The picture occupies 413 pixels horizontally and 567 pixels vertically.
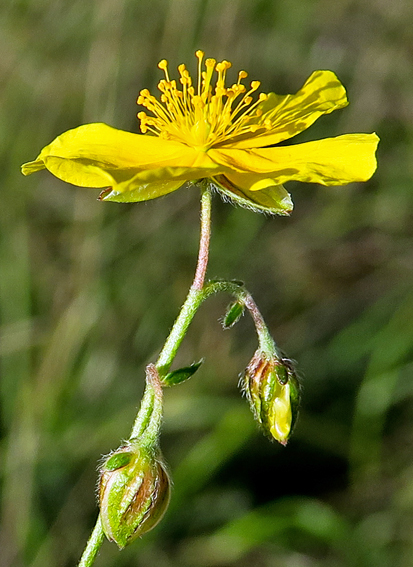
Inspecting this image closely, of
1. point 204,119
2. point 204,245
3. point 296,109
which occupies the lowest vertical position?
point 204,245

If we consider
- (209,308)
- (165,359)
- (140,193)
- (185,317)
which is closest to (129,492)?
(165,359)

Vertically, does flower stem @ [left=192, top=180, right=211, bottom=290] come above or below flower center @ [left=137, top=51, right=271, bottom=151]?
below

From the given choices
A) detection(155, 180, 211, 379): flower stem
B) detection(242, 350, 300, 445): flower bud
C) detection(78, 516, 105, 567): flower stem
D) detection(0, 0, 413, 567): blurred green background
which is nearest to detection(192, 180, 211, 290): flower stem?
detection(155, 180, 211, 379): flower stem

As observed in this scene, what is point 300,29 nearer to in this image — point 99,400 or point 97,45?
point 97,45

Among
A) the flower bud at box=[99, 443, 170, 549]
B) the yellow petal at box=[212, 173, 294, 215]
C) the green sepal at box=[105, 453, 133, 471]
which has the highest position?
the yellow petal at box=[212, 173, 294, 215]

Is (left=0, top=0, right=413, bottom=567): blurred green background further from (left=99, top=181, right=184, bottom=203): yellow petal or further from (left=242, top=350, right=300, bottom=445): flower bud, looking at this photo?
(left=99, top=181, right=184, bottom=203): yellow petal

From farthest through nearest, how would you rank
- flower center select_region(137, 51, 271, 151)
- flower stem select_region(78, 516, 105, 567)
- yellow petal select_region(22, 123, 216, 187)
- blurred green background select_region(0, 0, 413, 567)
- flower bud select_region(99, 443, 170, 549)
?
blurred green background select_region(0, 0, 413, 567) < flower center select_region(137, 51, 271, 151) < yellow petal select_region(22, 123, 216, 187) < flower bud select_region(99, 443, 170, 549) < flower stem select_region(78, 516, 105, 567)

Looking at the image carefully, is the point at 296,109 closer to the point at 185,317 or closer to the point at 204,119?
the point at 204,119

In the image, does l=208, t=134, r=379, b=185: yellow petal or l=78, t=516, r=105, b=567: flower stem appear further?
l=208, t=134, r=379, b=185: yellow petal
